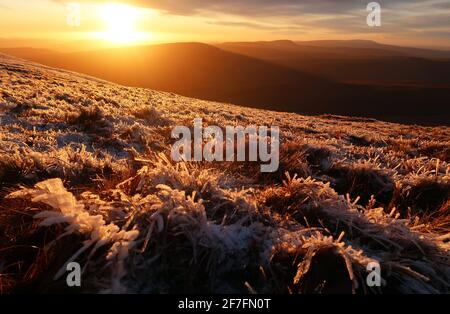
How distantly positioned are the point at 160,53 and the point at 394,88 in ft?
295

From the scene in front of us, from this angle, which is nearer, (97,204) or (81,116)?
(97,204)

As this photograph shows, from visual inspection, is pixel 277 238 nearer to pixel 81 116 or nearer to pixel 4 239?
pixel 4 239

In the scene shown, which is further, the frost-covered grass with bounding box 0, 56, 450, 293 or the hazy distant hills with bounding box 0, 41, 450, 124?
the hazy distant hills with bounding box 0, 41, 450, 124

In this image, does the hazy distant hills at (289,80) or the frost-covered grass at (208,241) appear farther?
the hazy distant hills at (289,80)

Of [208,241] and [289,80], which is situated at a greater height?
[289,80]

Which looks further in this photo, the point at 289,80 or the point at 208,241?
the point at 289,80

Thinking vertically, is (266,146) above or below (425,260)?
above

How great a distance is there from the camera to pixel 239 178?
13.5 ft

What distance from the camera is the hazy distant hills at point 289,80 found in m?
80.8

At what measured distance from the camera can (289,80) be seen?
4702 inches

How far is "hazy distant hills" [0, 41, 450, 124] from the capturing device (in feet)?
265
